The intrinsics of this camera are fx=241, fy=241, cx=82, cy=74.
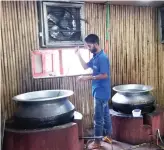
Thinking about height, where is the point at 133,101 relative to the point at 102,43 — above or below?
below

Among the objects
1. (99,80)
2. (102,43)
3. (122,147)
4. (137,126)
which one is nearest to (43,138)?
(99,80)

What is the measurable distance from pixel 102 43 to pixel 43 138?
2314 mm

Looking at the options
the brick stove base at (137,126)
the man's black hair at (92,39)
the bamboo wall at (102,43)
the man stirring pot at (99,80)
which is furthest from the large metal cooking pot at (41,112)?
the brick stove base at (137,126)

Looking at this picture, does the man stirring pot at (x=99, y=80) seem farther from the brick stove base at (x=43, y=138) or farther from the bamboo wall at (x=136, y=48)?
the bamboo wall at (x=136, y=48)

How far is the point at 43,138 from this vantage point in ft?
10.1

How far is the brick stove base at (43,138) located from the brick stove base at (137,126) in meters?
1.20

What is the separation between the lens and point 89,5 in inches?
176

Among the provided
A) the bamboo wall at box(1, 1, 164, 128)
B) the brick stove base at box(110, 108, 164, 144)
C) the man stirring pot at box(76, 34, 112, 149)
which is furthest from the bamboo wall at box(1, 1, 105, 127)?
the brick stove base at box(110, 108, 164, 144)

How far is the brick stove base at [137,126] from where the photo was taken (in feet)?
13.4

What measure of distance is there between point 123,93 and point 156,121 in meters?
0.74

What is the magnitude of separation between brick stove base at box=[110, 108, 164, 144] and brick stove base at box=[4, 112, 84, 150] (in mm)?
1199

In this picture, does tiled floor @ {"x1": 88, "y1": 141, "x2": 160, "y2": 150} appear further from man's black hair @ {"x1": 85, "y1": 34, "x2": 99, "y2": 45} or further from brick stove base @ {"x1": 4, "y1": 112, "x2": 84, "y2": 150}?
man's black hair @ {"x1": 85, "y1": 34, "x2": 99, "y2": 45}

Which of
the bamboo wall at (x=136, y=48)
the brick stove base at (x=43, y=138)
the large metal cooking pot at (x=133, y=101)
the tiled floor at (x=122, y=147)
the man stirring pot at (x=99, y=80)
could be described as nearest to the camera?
the brick stove base at (x=43, y=138)

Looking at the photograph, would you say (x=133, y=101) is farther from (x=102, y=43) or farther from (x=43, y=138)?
(x=43, y=138)
